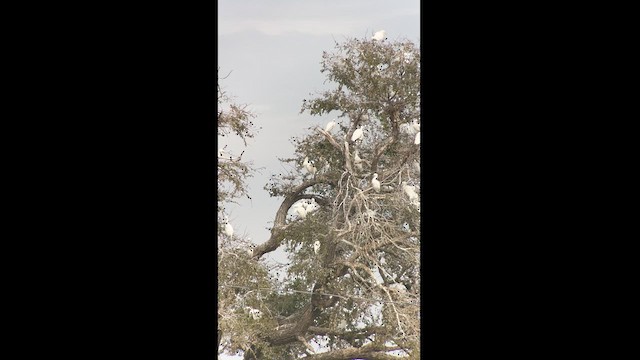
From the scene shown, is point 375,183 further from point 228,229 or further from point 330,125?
point 228,229

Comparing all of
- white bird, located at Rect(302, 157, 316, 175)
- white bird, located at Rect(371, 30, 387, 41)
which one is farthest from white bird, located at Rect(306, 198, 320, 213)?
white bird, located at Rect(371, 30, 387, 41)

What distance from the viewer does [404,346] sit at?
Result: 291 cm

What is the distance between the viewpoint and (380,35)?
2.81m

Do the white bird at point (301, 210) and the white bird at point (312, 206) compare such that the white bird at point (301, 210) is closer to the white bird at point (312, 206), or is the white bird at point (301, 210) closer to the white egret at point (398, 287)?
the white bird at point (312, 206)

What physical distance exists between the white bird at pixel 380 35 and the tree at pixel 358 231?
0.14 ft

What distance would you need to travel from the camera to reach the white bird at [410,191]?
113 inches

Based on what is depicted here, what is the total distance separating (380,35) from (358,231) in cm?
78

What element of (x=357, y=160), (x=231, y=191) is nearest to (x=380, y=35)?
(x=357, y=160)

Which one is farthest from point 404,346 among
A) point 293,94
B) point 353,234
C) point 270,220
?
point 293,94
